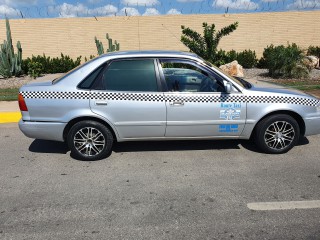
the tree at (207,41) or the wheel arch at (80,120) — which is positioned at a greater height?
the tree at (207,41)

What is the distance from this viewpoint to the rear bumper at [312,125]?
4.77 metres

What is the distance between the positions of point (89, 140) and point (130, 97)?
922 millimetres

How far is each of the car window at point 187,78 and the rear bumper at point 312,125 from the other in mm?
1463

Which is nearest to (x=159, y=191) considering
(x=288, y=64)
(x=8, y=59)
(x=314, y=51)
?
(x=288, y=64)

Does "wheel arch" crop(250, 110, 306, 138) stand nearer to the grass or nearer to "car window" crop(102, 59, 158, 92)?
"car window" crop(102, 59, 158, 92)

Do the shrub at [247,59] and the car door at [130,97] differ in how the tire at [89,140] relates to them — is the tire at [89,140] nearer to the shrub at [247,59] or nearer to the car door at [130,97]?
the car door at [130,97]

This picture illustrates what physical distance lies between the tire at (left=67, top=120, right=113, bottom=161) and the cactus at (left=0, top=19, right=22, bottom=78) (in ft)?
33.4

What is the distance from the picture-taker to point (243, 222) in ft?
10.4

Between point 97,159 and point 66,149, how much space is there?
81 cm

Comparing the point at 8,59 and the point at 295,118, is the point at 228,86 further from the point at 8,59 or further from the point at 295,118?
the point at 8,59

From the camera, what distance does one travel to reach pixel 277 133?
479cm

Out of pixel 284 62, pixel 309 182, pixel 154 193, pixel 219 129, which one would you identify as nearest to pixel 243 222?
pixel 154 193

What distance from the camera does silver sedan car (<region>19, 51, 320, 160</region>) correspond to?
4516mm

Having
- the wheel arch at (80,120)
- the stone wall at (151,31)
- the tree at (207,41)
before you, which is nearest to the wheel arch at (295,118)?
the wheel arch at (80,120)
